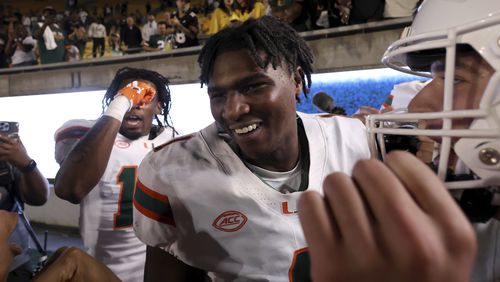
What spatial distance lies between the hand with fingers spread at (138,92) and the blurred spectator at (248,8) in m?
3.43

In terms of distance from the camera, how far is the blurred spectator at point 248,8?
528cm

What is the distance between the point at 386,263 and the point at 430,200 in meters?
0.08

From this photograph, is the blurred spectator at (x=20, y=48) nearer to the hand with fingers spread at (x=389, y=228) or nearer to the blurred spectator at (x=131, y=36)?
the blurred spectator at (x=131, y=36)

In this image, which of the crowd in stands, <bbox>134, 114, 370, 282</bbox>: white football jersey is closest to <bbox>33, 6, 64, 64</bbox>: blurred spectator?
the crowd in stands

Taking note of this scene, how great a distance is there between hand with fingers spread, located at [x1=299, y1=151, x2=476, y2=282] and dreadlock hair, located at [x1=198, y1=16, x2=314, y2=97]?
0.68 m

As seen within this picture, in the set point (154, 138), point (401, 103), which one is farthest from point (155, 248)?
point (401, 103)

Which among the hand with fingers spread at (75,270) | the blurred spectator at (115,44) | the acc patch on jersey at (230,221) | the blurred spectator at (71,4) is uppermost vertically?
the blurred spectator at (71,4)

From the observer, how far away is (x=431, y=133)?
0.73m

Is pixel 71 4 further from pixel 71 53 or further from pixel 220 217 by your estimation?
pixel 220 217

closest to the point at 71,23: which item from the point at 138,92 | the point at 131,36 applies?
the point at 131,36

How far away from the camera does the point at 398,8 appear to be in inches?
163

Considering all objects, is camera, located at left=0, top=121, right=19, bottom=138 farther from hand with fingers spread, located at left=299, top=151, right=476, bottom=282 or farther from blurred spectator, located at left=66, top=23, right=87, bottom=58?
blurred spectator, located at left=66, top=23, right=87, bottom=58

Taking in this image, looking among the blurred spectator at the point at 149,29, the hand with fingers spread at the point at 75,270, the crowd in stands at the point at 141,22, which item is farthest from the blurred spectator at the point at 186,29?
the hand with fingers spread at the point at 75,270

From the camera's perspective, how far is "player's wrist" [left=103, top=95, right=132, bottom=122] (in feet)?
5.89
